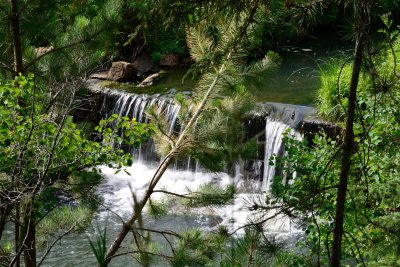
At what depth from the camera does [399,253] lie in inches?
111

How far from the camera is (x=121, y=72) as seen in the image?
13.2m

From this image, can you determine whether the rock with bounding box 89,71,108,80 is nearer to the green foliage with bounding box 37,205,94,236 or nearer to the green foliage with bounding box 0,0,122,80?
the green foliage with bounding box 0,0,122,80

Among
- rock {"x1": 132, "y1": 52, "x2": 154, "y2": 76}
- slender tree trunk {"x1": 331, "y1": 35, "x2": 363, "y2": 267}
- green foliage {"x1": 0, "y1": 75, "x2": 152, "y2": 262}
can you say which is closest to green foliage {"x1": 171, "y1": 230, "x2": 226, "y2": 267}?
green foliage {"x1": 0, "y1": 75, "x2": 152, "y2": 262}

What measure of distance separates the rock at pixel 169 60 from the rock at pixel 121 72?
904mm

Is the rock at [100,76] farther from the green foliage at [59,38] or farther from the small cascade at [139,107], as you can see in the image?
the green foliage at [59,38]

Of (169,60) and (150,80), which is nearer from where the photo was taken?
(150,80)

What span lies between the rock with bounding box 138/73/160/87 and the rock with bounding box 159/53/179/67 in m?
0.77

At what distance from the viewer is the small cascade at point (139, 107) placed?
11019 mm

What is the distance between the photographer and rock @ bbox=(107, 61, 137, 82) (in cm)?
1316

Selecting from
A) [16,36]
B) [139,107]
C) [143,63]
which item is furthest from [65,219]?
[143,63]

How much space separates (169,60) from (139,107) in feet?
9.01

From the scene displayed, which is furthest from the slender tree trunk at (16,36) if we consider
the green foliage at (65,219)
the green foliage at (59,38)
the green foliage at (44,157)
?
the green foliage at (65,219)

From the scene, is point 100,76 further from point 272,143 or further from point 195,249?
point 195,249

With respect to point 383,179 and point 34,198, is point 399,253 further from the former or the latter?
point 34,198
